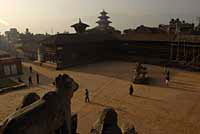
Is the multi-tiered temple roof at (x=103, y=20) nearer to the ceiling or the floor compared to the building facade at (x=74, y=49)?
nearer to the ceiling

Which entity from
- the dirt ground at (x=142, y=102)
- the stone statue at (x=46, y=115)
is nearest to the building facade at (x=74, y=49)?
the dirt ground at (x=142, y=102)

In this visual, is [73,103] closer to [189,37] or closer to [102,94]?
[102,94]

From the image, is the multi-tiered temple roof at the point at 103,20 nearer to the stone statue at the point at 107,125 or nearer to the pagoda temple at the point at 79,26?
the pagoda temple at the point at 79,26

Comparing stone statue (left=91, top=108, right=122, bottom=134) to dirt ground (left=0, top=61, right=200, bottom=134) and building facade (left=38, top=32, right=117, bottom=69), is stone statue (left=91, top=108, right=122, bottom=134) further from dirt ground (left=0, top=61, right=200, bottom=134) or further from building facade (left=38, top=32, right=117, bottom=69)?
building facade (left=38, top=32, right=117, bottom=69)

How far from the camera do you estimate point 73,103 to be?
51.1 ft

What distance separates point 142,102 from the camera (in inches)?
609

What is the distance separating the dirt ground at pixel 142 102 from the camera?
470 inches

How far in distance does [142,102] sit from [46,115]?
10.6 meters

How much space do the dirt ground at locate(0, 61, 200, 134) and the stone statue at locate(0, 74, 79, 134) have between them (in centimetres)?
438

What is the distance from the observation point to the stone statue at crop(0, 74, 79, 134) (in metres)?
5.37

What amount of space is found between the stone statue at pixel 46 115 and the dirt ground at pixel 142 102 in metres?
4.38

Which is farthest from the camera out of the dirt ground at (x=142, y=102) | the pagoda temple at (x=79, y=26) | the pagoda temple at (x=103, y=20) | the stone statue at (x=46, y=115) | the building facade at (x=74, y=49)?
the pagoda temple at (x=103, y=20)

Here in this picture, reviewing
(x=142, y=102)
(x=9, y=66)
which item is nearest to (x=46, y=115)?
(x=142, y=102)

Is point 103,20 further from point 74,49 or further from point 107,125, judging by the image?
point 107,125
